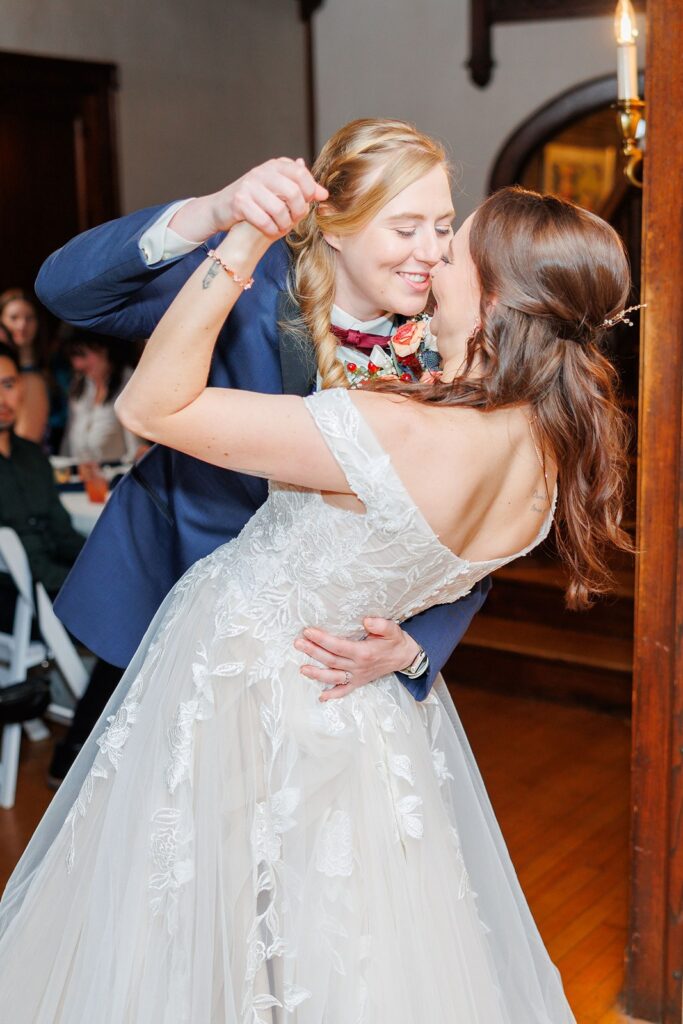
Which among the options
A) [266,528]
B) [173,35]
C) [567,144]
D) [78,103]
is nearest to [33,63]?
[78,103]

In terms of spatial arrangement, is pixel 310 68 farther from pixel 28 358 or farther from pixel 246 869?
pixel 246 869

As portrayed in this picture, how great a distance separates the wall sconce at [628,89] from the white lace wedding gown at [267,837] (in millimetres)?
1521

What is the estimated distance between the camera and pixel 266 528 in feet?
6.22

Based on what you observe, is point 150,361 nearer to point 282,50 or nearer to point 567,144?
point 282,50

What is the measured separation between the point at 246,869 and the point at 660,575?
3.74ft

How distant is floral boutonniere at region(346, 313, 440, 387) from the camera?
1.97 meters

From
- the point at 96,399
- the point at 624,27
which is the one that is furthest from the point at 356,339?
the point at 96,399

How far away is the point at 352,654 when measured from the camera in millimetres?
1791

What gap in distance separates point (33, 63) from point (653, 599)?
551 cm

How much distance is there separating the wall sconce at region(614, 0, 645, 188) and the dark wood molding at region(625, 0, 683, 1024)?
0.42m

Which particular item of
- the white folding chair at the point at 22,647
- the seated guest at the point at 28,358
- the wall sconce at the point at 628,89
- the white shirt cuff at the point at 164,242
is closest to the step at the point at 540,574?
the white folding chair at the point at 22,647

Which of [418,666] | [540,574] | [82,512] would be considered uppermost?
[418,666]

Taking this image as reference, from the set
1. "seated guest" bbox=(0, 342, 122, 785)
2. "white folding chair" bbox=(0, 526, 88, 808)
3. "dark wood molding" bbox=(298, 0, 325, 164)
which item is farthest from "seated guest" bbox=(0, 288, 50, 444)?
"dark wood molding" bbox=(298, 0, 325, 164)

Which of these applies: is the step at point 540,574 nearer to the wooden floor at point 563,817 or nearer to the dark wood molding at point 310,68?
the wooden floor at point 563,817
